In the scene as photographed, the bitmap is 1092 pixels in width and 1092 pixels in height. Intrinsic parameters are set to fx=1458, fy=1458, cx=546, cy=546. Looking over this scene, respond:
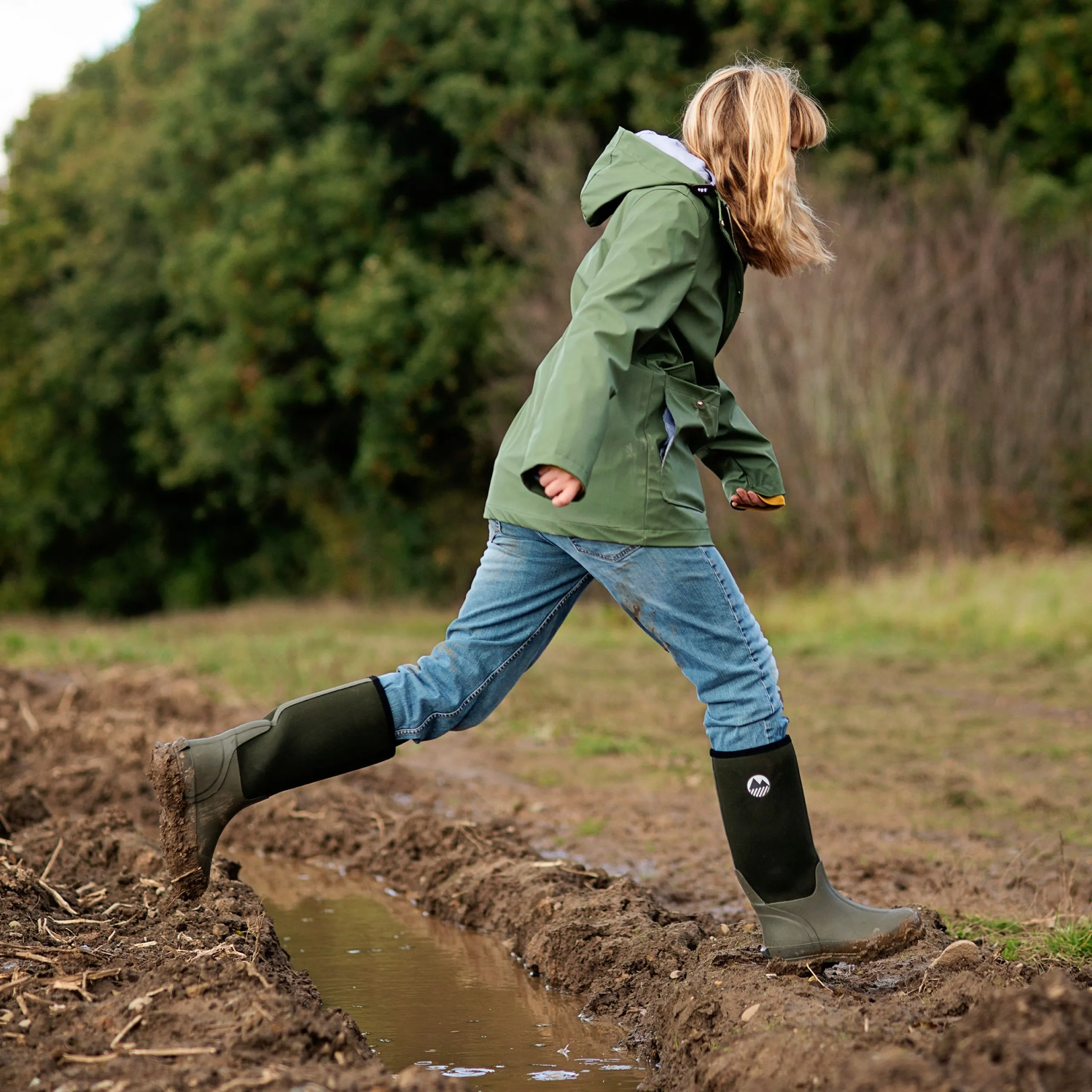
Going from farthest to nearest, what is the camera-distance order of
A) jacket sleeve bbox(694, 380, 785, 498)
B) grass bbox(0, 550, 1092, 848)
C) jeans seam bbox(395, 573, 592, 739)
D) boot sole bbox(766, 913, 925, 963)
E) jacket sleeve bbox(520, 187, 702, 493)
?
grass bbox(0, 550, 1092, 848), jacket sleeve bbox(694, 380, 785, 498), jeans seam bbox(395, 573, 592, 739), boot sole bbox(766, 913, 925, 963), jacket sleeve bbox(520, 187, 702, 493)

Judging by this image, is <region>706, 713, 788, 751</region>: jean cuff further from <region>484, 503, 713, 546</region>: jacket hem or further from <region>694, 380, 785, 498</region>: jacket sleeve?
<region>694, 380, 785, 498</region>: jacket sleeve

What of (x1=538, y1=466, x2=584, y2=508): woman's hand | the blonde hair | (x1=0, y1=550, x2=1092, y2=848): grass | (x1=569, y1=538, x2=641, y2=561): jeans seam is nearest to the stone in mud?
(x1=569, y1=538, x2=641, y2=561): jeans seam

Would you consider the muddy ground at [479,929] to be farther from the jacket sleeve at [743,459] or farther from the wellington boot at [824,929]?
the jacket sleeve at [743,459]

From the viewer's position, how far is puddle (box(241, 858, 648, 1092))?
331cm

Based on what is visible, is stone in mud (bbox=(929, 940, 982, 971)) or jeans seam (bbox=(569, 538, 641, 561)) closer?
jeans seam (bbox=(569, 538, 641, 561))

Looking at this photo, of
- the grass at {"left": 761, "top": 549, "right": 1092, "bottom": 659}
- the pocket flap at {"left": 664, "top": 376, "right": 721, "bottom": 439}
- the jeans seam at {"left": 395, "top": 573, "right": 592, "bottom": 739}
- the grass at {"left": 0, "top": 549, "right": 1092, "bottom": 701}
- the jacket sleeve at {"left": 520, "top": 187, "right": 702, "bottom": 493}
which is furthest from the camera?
the grass at {"left": 761, "top": 549, "right": 1092, "bottom": 659}

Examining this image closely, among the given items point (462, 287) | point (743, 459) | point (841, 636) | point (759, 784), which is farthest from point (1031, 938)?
point (462, 287)

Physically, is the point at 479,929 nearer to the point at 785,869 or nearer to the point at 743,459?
the point at 785,869

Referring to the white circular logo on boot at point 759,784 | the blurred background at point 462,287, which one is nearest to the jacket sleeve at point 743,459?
the white circular logo on boot at point 759,784

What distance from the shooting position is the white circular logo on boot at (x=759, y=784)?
3346mm

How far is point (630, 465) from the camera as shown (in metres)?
3.20

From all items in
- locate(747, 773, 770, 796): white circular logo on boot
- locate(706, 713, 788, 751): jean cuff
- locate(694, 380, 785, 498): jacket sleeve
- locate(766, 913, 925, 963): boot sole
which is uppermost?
locate(694, 380, 785, 498): jacket sleeve

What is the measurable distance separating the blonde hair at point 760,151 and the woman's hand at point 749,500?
1.84ft

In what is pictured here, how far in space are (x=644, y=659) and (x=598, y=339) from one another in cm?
875
